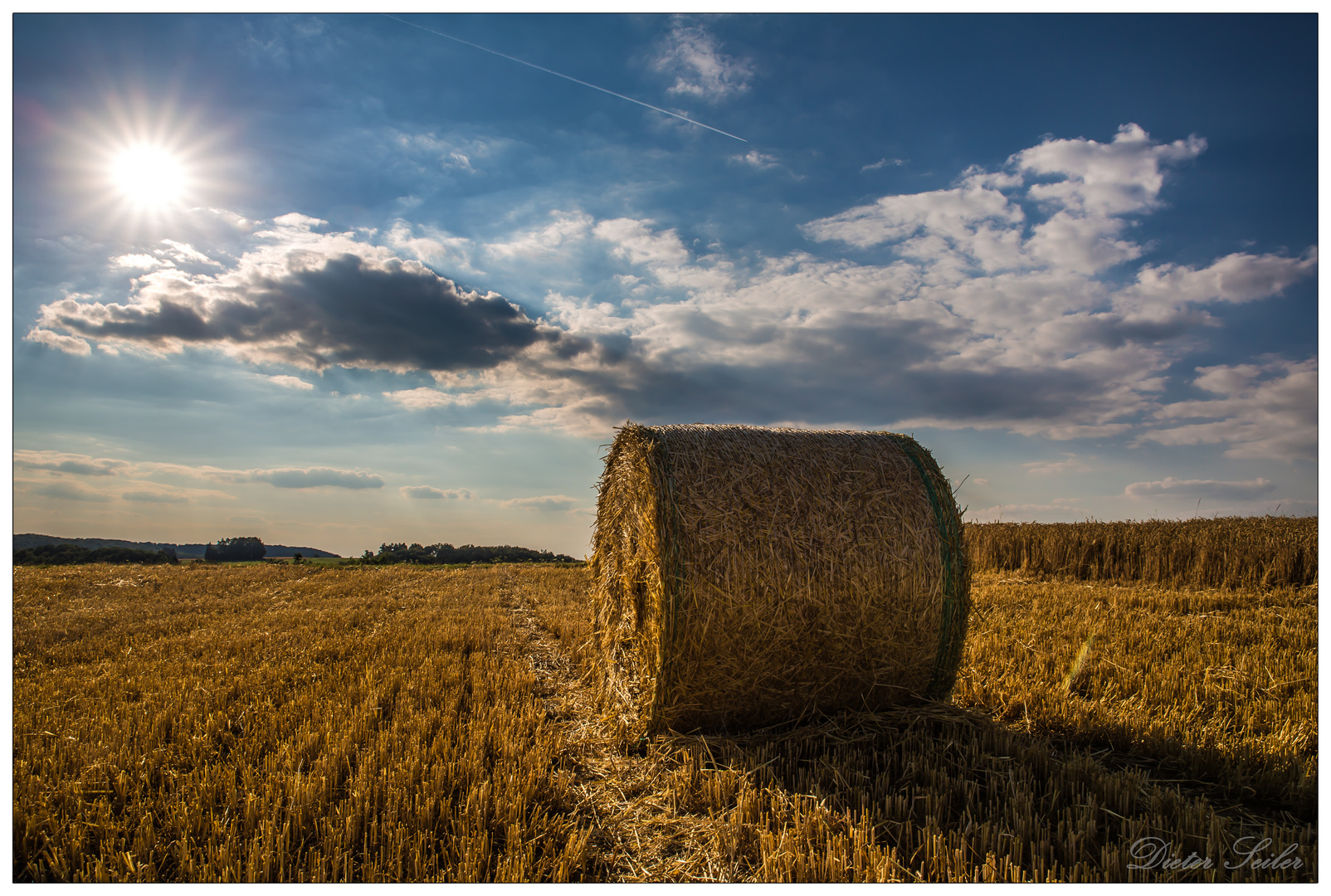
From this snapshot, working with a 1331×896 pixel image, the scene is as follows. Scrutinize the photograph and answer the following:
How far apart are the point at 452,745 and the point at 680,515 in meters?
2.17

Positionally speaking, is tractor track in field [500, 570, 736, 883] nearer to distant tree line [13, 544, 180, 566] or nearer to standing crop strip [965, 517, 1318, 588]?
standing crop strip [965, 517, 1318, 588]

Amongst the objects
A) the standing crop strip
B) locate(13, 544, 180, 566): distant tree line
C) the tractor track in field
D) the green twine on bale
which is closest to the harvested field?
the tractor track in field

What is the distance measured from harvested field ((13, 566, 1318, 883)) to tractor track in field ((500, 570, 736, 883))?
19 millimetres

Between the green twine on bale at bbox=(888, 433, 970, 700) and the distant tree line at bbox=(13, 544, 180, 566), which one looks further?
the distant tree line at bbox=(13, 544, 180, 566)

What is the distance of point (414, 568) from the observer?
22.6 m

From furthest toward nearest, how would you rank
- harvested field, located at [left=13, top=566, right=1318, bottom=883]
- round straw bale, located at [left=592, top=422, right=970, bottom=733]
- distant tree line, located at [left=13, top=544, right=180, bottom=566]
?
distant tree line, located at [left=13, top=544, right=180, bottom=566] → round straw bale, located at [left=592, top=422, right=970, bottom=733] → harvested field, located at [left=13, top=566, right=1318, bottom=883]

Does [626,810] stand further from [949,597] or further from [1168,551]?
[1168,551]

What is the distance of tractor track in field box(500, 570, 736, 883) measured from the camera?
10.3 ft

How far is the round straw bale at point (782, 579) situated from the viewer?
4672 mm

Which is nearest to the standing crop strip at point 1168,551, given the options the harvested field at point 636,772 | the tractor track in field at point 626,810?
Answer: the harvested field at point 636,772

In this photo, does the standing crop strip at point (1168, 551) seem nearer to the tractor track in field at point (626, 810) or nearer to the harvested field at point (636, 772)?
the harvested field at point (636, 772)

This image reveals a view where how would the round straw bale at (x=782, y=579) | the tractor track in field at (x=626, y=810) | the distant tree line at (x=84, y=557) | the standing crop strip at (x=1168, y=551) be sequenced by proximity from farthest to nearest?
the distant tree line at (x=84, y=557), the standing crop strip at (x=1168, y=551), the round straw bale at (x=782, y=579), the tractor track in field at (x=626, y=810)

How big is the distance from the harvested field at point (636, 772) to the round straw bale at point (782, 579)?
33 centimetres

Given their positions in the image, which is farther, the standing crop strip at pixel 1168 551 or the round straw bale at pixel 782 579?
the standing crop strip at pixel 1168 551
